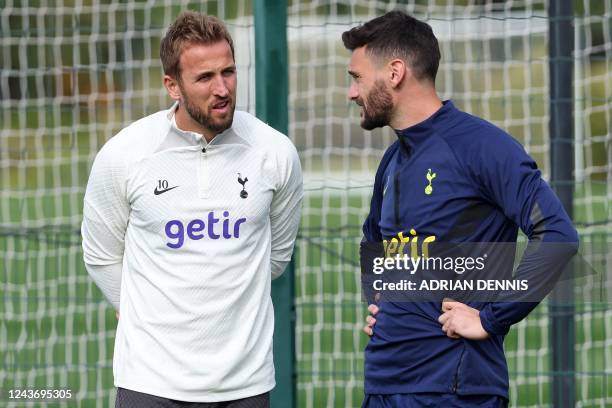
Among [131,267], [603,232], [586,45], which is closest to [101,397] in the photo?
[131,267]

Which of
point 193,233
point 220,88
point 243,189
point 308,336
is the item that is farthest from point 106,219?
point 308,336

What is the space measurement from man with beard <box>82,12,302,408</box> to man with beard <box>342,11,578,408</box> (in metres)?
0.40

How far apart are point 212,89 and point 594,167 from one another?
3.00 meters

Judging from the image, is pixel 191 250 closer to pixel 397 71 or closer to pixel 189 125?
pixel 189 125

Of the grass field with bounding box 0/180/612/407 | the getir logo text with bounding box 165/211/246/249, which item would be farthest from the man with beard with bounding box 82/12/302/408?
the grass field with bounding box 0/180/612/407

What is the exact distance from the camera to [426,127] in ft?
11.4

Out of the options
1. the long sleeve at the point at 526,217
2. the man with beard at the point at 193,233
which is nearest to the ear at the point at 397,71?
the long sleeve at the point at 526,217

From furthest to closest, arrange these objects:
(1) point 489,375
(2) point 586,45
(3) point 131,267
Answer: (2) point 586,45
(3) point 131,267
(1) point 489,375

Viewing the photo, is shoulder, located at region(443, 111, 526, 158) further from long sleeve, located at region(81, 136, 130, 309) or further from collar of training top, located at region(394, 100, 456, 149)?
long sleeve, located at region(81, 136, 130, 309)

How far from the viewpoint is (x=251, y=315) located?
3553 millimetres

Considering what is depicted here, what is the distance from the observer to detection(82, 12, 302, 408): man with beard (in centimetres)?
350

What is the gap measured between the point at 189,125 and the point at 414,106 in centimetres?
75

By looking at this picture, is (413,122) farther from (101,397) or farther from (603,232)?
(101,397)

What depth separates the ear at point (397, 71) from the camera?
3.50 metres
